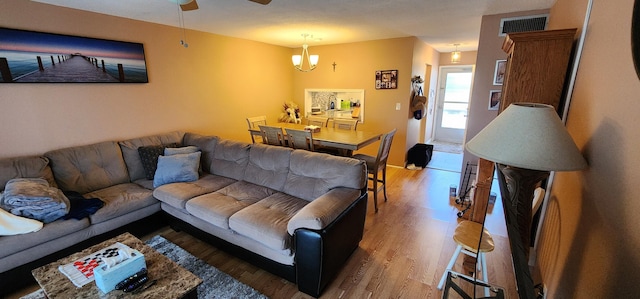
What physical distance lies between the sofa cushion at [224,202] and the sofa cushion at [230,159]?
27 centimetres

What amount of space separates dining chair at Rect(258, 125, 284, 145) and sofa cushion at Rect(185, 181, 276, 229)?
968mm

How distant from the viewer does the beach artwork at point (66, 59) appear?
240 cm

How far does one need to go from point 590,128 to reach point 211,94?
4.30 m

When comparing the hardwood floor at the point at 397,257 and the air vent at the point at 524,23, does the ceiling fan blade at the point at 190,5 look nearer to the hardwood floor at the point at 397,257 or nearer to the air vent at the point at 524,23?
the hardwood floor at the point at 397,257

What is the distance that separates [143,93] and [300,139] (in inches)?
83.6

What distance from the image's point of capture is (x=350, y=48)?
16.5ft

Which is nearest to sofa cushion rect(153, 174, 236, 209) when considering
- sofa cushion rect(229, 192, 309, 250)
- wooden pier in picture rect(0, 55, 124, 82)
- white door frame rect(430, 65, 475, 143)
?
sofa cushion rect(229, 192, 309, 250)

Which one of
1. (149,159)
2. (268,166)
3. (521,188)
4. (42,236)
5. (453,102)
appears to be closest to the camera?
(521,188)

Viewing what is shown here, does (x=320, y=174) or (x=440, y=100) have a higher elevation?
(x=440, y=100)

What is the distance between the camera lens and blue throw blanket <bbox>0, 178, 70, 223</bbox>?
1.97 m

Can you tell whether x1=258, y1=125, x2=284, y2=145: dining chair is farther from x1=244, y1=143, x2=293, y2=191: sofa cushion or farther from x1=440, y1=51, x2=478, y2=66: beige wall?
x1=440, y1=51, x2=478, y2=66: beige wall

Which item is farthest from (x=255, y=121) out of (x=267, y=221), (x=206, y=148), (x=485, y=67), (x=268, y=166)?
(x=485, y=67)

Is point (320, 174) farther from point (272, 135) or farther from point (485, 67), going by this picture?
point (485, 67)

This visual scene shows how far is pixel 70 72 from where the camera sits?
2.75 metres
